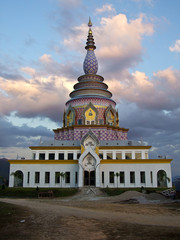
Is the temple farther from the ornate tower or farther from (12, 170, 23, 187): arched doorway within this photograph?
the ornate tower

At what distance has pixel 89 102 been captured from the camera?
57.5 metres

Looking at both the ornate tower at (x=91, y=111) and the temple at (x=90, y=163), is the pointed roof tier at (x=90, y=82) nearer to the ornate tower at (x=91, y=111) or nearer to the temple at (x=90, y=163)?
the ornate tower at (x=91, y=111)

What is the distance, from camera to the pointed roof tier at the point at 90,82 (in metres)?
59.6

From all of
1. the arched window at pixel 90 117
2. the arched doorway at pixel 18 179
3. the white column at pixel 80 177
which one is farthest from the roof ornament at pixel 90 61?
the arched doorway at pixel 18 179

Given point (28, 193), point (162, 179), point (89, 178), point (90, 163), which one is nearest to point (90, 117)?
point (90, 163)

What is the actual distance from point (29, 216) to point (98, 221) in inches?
218

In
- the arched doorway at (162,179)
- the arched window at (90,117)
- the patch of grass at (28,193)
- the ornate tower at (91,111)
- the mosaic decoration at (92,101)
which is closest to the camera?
the patch of grass at (28,193)

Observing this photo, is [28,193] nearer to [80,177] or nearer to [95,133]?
[80,177]

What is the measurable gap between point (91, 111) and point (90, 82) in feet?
28.1

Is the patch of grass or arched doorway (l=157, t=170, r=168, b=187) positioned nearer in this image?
the patch of grass

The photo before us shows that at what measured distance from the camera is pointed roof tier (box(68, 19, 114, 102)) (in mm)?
59594

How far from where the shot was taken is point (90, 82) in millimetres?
60781

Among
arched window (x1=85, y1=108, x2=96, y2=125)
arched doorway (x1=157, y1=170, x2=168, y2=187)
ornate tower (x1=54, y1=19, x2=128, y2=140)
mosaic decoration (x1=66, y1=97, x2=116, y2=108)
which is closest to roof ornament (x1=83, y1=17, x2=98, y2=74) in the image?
ornate tower (x1=54, y1=19, x2=128, y2=140)

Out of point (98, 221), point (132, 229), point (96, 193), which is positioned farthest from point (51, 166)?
point (132, 229)
